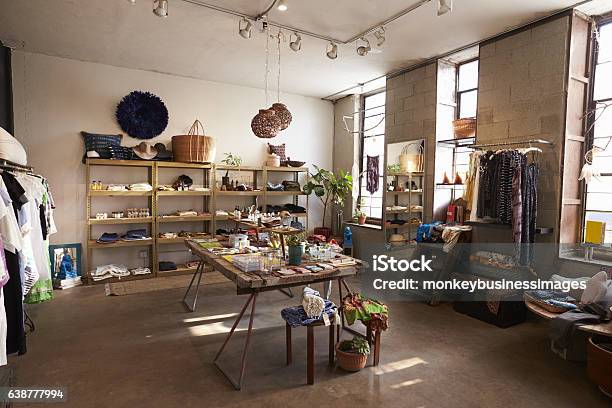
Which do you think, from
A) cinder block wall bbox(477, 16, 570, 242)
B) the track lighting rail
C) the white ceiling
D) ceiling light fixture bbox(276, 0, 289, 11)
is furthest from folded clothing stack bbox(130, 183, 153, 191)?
cinder block wall bbox(477, 16, 570, 242)

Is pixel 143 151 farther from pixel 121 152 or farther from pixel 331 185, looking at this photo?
pixel 331 185

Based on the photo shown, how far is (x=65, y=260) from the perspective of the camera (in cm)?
494

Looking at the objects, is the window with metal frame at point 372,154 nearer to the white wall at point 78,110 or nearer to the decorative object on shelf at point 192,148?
the white wall at point 78,110

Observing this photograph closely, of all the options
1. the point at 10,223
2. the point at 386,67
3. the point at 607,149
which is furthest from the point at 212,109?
the point at 607,149

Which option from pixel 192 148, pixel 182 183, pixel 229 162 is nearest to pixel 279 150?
pixel 229 162

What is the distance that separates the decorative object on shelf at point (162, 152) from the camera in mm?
5427

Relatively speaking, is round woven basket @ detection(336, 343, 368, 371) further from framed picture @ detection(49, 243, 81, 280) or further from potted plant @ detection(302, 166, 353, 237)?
framed picture @ detection(49, 243, 81, 280)

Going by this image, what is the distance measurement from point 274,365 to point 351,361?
0.61 metres

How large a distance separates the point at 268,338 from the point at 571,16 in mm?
4275

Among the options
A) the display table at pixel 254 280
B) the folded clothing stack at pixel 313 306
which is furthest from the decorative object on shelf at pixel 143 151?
the folded clothing stack at pixel 313 306

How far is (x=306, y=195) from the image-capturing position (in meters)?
6.80

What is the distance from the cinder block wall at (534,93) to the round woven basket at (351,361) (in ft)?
8.19

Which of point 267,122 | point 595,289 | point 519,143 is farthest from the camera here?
point 519,143

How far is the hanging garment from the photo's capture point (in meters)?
6.28
